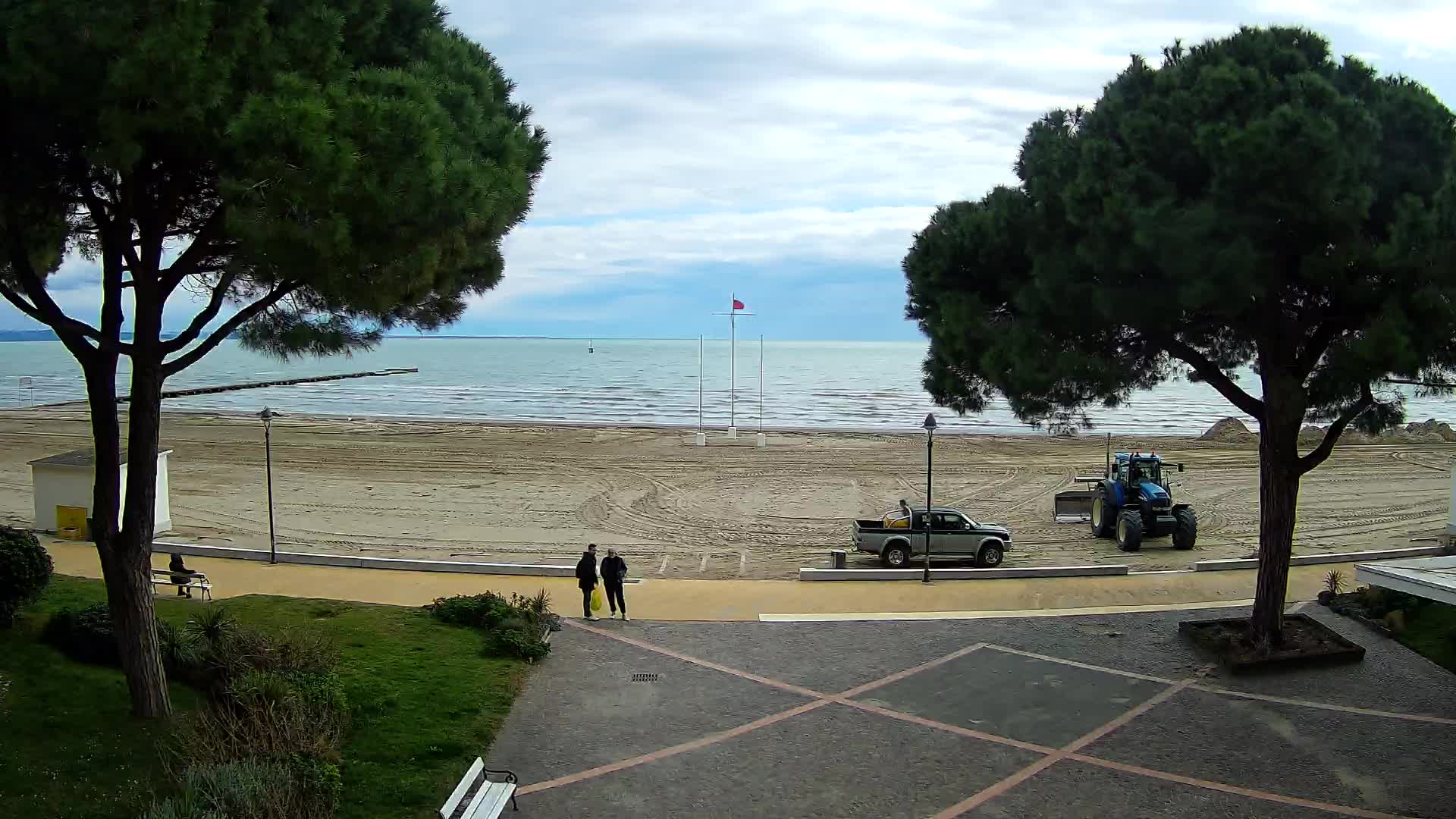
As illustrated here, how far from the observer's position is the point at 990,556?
1903 cm

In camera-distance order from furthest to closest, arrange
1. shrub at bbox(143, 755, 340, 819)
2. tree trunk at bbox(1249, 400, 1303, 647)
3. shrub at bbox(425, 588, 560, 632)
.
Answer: shrub at bbox(425, 588, 560, 632) → tree trunk at bbox(1249, 400, 1303, 647) → shrub at bbox(143, 755, 340, 819)

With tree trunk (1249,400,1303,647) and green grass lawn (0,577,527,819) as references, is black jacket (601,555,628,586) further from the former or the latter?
tree trunk (1249,400,1303,647)

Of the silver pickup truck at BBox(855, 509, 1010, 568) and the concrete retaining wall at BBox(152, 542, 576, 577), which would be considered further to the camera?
the silver pickup truck at BBox(855, 509, 1010, 568)

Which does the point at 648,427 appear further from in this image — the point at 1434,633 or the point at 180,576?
the point at 1434,633

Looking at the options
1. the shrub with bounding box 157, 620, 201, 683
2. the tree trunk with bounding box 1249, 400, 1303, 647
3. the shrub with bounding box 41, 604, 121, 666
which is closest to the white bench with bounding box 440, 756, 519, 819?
the shrub with bounding box 157, 620, 201, 683

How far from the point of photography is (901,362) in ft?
564

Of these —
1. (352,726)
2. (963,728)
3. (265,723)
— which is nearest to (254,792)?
(265,723)

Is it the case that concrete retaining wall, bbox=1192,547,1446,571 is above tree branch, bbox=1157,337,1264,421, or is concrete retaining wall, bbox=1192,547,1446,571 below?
below

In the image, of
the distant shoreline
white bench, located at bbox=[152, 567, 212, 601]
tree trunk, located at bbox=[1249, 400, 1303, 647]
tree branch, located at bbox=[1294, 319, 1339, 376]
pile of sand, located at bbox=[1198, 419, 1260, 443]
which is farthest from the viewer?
the distant shoreline

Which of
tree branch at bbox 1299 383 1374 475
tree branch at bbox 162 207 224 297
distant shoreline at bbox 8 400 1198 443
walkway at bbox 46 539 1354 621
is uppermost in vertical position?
tree branch at bbox 162 207 224 297

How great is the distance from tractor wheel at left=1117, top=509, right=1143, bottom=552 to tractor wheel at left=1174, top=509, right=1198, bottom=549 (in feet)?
2.46

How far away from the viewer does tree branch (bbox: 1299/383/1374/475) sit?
11070 millimetres

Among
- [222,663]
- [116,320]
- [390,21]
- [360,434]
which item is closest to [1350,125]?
[390,21]

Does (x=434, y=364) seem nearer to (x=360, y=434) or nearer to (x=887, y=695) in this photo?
(x=360, y=434)
